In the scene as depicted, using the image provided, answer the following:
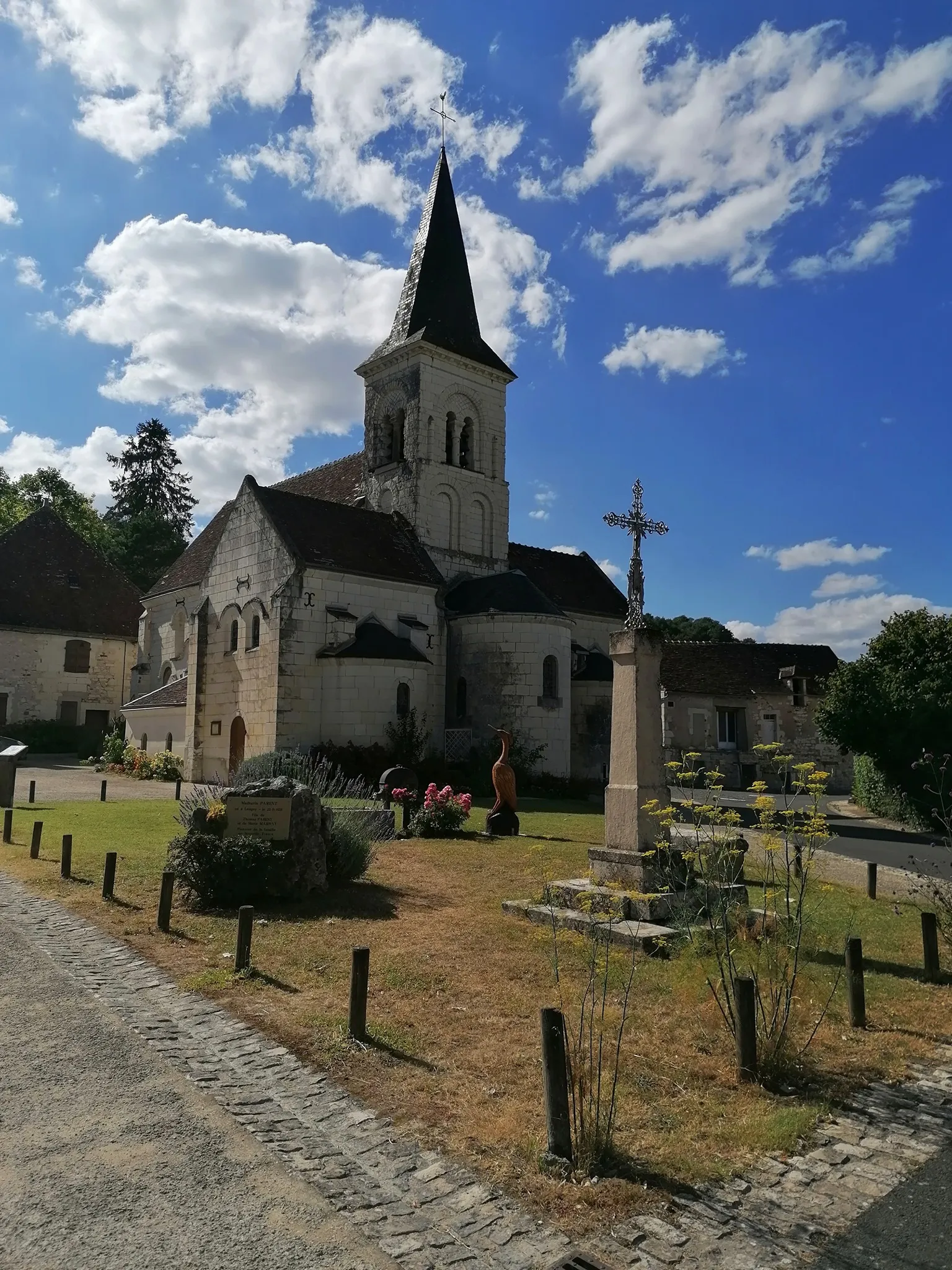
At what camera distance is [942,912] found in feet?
27.1

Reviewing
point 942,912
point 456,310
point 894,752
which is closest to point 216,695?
point 456,310

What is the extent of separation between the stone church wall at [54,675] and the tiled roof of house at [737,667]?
24.5 metres

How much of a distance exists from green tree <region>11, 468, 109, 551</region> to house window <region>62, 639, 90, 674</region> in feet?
55.6

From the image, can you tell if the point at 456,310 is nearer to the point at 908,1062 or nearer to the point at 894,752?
the point at 894,752

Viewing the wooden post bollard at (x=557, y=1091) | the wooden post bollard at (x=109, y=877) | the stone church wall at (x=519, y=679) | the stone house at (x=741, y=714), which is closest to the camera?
the wooden post bollard at (x=557, y=1091)

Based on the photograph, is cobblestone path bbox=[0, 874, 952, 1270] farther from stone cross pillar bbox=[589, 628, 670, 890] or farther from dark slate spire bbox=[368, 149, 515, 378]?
dark slate spire bbox=[368, 149, 515, 378]

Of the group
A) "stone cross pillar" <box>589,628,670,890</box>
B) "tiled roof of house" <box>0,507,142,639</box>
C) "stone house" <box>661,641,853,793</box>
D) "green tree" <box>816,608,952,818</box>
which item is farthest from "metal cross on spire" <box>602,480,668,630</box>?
"tiled roof of house" <box>0,507,142,639</box>

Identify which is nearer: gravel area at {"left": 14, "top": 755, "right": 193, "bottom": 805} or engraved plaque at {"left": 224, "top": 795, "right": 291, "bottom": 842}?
engraved plaque at {"left": 224, "top": 795, "right": 291, "bottom": 842}

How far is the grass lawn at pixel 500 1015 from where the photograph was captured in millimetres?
4359

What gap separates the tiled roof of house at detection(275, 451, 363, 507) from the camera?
3366cm

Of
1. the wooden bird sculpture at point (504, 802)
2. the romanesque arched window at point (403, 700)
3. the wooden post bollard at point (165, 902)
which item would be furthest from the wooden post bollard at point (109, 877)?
the romanesque arched window at point (403, 700)

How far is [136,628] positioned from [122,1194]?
129 feet

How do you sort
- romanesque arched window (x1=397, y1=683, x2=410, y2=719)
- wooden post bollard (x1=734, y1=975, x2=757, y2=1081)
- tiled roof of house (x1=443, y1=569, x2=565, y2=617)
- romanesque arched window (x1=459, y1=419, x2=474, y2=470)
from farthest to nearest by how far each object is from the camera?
romanesque arched window (x1=459, y1=419, x2=474, y2=470), tiled roof of house (x1=443, y1=569, x2=565, y2=617), romanesque arched window (x1=397, y1=683, x2=410, y2=719), wooden post bollard (x1=734, y1=975, x2=757, y2=1081)

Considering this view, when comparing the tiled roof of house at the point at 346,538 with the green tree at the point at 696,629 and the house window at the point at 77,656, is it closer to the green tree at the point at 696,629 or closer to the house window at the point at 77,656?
the house window at the point at 77,656
